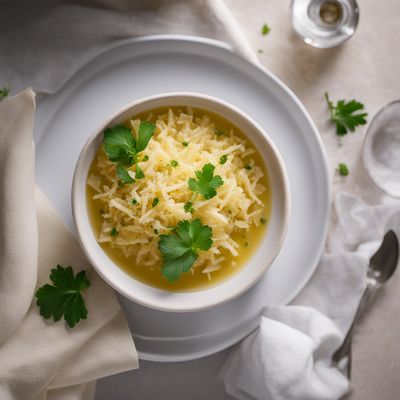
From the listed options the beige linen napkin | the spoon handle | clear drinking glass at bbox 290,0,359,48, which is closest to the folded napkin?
the spoon handle

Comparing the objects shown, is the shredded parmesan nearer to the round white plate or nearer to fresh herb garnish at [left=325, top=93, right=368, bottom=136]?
the round white plate

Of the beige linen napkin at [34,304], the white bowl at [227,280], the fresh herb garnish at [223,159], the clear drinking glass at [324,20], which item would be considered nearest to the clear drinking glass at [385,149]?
the clear drinking glass at [324,20]

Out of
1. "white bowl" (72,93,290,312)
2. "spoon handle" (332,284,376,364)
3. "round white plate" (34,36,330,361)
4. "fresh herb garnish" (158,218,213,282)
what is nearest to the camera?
"fresh herb garnish" (158,218,213,282)

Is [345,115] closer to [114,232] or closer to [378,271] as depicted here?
[378,271]

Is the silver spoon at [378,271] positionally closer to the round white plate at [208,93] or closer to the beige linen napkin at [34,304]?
the round white plate at [208,93]

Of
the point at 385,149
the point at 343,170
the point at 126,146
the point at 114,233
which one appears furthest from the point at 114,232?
the point at 385,149

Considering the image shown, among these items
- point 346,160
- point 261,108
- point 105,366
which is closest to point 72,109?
point 261,108
